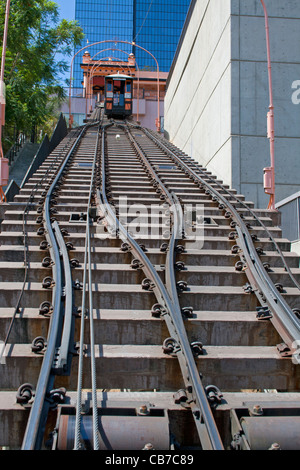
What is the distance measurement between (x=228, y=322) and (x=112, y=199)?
4710 mm

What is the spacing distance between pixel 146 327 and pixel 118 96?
32.4 meters

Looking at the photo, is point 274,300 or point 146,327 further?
point 274,300

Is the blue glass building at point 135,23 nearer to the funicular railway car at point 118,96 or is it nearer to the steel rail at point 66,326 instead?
the funicular railway car at point 118,96

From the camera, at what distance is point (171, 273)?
5.39 m

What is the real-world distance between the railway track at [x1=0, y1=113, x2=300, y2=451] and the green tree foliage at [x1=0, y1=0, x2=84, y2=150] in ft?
40.4

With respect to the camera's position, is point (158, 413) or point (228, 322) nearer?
point (158, 413)

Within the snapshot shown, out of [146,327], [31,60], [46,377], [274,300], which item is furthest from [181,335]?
[31,60]

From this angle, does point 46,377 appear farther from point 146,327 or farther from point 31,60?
point 31,60

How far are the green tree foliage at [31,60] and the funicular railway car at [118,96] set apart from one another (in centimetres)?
589

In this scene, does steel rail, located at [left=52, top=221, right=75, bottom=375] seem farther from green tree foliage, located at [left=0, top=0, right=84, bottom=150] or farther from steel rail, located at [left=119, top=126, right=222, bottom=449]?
green tree foliage, located at [left=0, top=0, right=84, bottom=150]

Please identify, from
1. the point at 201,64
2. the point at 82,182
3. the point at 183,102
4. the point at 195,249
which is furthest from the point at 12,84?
the point at 195,249

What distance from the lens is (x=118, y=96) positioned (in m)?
34.8

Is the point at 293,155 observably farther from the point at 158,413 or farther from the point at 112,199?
the point at 158,413

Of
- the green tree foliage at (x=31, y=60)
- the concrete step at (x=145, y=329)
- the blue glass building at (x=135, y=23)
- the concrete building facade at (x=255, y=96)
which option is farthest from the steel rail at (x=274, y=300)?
the blue glass building at (x=135, y=23)
